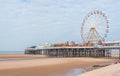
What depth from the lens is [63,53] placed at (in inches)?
2977

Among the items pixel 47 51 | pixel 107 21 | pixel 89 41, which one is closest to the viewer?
pixel 107 21

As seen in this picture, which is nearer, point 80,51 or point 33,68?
point 33,68

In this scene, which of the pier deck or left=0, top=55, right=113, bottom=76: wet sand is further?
the pier deck

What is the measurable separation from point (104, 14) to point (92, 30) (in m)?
4.59

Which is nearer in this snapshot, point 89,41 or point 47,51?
point 89,41

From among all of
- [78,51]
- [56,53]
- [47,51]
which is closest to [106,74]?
[78,51]

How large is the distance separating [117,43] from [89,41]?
680cm

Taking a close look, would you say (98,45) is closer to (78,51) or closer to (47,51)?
(78,51)

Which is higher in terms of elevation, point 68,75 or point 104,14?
point 104,14

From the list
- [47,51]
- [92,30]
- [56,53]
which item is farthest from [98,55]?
[47,51]

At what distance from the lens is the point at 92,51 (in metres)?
70.8

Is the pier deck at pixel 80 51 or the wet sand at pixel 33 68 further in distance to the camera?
the pier deck at pixel 80 51

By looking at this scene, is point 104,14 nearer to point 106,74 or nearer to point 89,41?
point 89,41

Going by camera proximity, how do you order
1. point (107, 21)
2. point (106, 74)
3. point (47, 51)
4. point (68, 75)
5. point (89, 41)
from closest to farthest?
point (106, 74) < point (68, 75) < point (107, 21) < point (89, 41) < point (47, 51)
